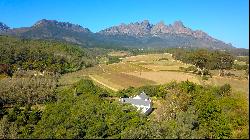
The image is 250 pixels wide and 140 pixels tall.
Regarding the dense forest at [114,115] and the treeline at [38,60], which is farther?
the treeline at [38,60]

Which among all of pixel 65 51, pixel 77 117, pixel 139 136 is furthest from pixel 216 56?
pixel 139 136

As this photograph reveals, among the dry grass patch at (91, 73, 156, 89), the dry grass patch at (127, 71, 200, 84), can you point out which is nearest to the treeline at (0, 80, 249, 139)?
the dry grass patch at (91, 73, 156, 89)

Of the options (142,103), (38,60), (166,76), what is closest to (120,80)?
(166,76)

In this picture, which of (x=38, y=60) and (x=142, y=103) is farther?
(x=38, y=60)

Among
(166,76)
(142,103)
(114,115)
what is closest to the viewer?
(114,115)

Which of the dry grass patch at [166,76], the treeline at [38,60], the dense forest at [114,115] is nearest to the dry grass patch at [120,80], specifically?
the dry grass patch at [166,76]

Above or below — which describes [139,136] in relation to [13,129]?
above

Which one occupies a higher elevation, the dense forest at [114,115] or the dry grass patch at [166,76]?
the dense forest at [114,115]

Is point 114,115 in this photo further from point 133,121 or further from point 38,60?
point 38,60

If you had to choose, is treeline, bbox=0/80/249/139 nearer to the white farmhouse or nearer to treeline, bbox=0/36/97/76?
the white farmhouse

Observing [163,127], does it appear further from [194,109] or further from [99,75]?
[99,75]

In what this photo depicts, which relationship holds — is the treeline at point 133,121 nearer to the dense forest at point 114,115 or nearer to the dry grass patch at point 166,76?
the dense forest at point 114,115
